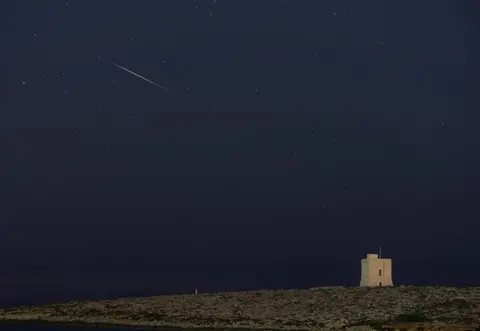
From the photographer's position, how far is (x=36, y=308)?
103 m

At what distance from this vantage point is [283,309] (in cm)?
8375

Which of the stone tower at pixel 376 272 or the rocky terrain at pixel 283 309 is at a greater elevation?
the stone tower at pixel 376 272

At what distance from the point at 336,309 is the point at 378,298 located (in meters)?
4.71

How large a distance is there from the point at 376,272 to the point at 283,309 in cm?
1575

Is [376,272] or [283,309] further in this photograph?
[376,272]

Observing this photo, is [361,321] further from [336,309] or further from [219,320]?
[219,320]

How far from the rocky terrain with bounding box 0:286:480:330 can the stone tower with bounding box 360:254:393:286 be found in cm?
361

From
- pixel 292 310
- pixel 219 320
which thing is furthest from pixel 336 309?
pixel 219 320

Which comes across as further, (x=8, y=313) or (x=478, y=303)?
(x=8, y=313)

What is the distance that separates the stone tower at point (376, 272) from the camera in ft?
310

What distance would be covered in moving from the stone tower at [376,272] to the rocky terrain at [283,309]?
11.8 feet

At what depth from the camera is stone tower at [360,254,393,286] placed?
310 feet

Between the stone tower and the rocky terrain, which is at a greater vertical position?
the stone tower

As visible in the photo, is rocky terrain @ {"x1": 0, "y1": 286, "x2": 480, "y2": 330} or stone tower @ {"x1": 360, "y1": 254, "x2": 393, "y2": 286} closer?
rocky terrain @ {"x1": 0, "y1": 286, "x2": 480, "y2": 330}
